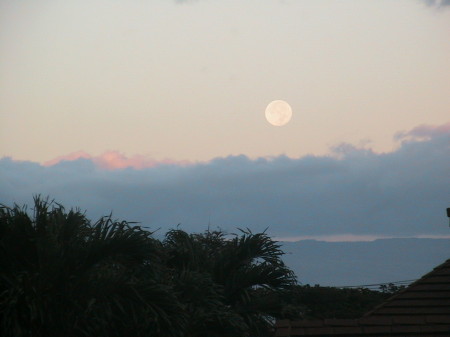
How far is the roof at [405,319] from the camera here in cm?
1510

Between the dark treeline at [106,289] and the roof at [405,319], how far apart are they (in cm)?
332

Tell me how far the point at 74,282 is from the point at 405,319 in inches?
260

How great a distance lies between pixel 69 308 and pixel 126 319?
122cm

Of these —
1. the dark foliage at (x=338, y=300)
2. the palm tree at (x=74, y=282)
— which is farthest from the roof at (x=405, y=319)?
the dark foliage at (x=338, y=300)

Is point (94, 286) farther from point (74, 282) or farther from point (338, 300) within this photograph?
point (338, 300)

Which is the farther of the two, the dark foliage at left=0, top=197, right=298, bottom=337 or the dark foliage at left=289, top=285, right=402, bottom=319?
the dark foliage at left=289, top=285, right=402, bottom=319

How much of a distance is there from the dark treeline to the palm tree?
20 millimetres

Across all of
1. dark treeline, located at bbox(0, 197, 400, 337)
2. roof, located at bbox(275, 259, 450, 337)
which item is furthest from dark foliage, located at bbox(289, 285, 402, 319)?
roof, located at bbox(275, 259, 450, 337)

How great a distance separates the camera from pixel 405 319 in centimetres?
1573

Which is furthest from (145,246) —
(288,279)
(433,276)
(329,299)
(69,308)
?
(329,299)

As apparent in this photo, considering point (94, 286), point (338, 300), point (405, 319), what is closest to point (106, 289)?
point (94, 286)

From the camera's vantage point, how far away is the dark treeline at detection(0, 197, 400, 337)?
16.2 meters

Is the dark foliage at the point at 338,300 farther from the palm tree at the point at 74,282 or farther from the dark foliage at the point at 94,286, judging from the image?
the palm tree at the point at 74,282

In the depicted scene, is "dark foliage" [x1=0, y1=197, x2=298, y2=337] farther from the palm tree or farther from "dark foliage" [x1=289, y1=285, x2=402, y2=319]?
"dark foliage" [x1=289, y1=285, x2=402, y2=319]
